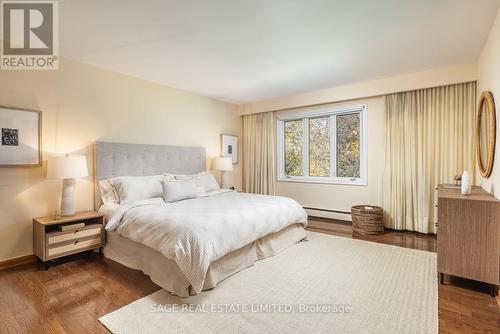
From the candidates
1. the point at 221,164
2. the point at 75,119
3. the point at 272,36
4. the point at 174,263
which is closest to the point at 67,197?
the point at 75,119

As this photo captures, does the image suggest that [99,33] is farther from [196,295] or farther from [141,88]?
[196,295]

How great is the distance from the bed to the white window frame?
5.26ft

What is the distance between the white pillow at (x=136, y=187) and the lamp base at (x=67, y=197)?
1.66 ft

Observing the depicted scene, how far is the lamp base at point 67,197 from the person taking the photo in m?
2.93

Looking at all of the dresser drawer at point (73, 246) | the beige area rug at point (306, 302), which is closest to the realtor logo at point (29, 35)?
the dresser drawer at point (73, 246)

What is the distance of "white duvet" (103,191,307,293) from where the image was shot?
81.5 inches

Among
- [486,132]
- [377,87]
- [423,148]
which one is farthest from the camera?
[377,87]

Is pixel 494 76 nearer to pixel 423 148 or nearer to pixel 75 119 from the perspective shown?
pixel 423 148

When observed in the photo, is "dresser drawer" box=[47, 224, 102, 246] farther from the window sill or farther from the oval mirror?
the oval mirror

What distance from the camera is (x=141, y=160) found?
3867 mm

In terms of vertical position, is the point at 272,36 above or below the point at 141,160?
above

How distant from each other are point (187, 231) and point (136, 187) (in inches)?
63.3

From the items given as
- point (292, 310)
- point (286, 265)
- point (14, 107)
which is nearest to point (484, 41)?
point (286, 265)

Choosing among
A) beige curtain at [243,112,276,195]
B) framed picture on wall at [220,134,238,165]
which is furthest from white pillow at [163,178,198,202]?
beige curtain at [243,112,276,195]
